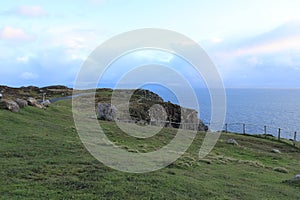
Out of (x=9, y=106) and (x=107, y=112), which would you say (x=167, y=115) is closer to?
(x=107, y=112)

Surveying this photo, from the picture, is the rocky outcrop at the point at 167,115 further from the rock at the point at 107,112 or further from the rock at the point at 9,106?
the rock at the point at 9,106

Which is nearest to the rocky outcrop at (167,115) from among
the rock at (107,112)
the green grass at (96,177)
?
the rock at (107,112)

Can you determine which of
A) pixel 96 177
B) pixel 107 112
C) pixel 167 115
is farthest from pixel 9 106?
pixel 167 115

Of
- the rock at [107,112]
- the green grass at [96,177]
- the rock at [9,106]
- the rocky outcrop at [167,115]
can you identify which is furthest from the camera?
the rocky outcrop at [167,115]

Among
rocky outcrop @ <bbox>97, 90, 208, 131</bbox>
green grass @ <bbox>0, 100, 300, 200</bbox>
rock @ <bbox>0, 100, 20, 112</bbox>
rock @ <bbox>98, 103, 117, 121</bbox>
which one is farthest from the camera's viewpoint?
rocky outcrop @ <bbox>97, 90, 208, 131</bbox>

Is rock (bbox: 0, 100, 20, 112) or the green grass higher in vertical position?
rock (bbox: 0, 100, 20, 112)

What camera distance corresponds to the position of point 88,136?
18.8m

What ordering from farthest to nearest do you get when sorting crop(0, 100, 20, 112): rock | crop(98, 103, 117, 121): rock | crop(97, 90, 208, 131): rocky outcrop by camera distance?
crop(97, 90, 208, 131): rocky outcrop → crop(98, 103, 117, 121): rock → crop(0, 100, 20, 112): rock

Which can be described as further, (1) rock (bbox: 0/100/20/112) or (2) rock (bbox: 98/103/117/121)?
(2) rock (bbox: 98/103/117/121)

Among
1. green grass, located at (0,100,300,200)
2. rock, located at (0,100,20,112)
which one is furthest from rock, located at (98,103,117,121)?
green grass, located at (0,100,300,200)

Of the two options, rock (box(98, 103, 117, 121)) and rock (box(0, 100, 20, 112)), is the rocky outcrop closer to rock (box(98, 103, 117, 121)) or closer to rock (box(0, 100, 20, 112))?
rock (box(98, 103, 117, 121))

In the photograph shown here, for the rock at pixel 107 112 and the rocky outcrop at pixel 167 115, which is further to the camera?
the rocky outcrop at pixel 167 115

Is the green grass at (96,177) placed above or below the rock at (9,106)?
below

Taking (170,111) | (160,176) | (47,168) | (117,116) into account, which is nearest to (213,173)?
(160,176)
